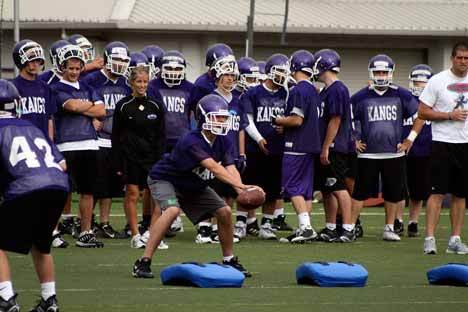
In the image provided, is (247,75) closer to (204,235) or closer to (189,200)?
(204,235)

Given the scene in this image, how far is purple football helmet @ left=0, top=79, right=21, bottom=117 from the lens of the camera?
9812 mm

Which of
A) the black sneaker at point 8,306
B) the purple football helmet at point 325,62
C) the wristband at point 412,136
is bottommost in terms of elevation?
the black sneaker at point 8,306

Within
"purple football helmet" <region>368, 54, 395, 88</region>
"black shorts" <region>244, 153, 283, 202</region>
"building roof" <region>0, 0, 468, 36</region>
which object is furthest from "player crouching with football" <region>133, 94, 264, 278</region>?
"building roof" <region>0, 0, 468, 36</region>

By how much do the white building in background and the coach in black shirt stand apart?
705 inches

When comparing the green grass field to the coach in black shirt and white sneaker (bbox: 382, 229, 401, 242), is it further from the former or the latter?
the coach in black shirt

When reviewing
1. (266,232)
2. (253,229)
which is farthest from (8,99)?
(253,229)

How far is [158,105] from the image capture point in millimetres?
15047

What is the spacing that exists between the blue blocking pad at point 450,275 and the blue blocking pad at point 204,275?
5.14 ft

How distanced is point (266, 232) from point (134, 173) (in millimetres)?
2111

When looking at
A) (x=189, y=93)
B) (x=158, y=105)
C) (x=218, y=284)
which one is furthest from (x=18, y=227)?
(x=189, y=93)

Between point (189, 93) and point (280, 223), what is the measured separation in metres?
2.14

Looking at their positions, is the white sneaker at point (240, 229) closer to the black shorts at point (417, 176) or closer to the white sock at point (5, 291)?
the black shorts at point (417, 176)

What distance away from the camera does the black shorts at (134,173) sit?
14.8 m

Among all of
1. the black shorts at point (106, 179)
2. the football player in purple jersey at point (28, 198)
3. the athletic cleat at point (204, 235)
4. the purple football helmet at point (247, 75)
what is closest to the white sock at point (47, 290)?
the football player in purple jersey at point (28, 198)
